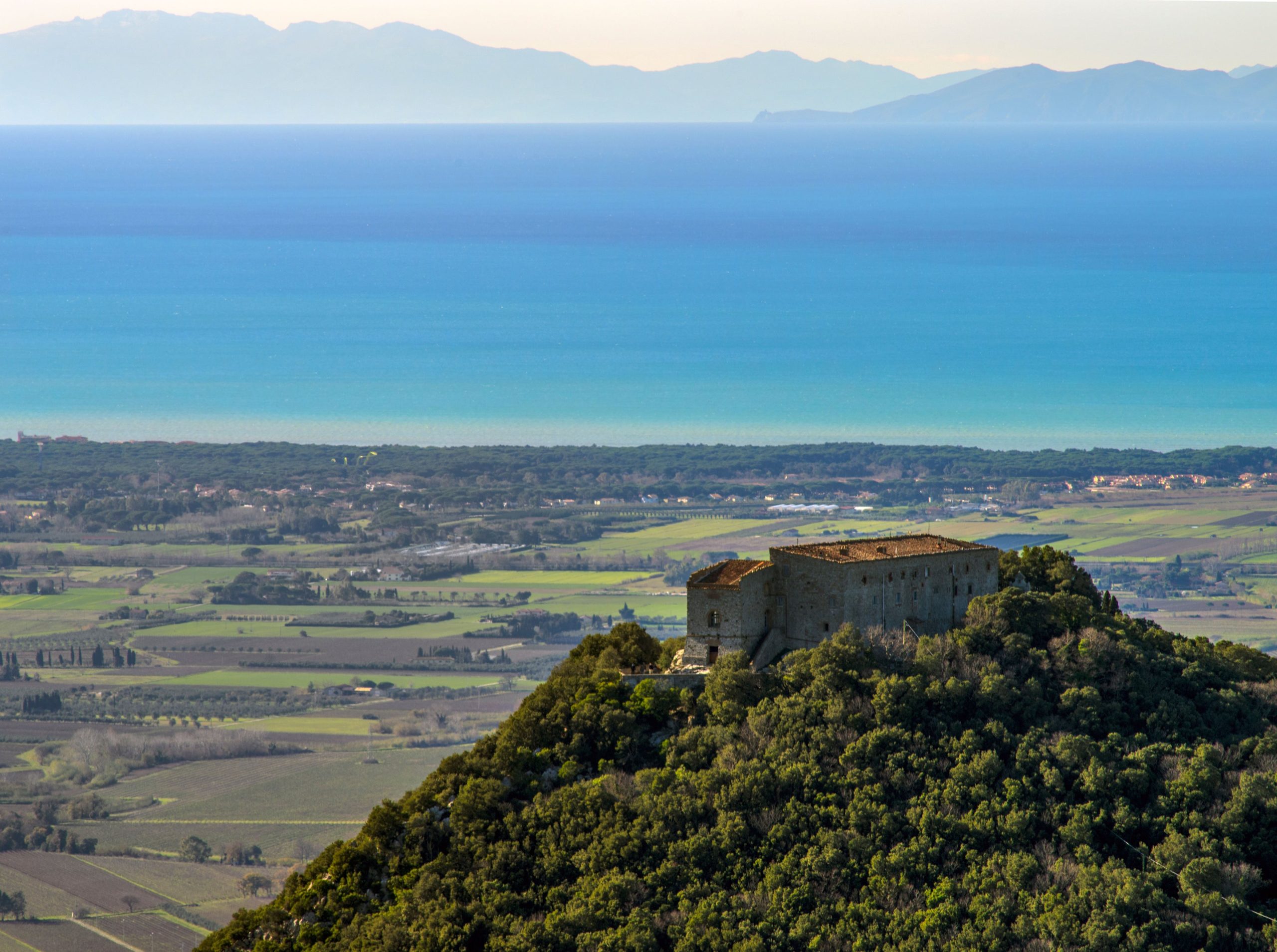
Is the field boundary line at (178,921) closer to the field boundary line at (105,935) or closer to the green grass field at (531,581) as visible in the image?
the field boundary line at (105,935)

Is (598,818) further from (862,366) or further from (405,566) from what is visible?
(862,366)

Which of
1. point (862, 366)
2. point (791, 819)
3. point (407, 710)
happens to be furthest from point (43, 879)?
point (862, 366)

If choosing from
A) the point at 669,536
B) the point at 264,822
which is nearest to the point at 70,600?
the point at 669,536

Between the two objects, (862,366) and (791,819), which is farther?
(862,366)

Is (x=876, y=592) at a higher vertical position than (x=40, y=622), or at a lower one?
higher

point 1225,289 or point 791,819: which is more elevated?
point 1225,289

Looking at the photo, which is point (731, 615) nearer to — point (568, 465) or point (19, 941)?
point (19, 941)

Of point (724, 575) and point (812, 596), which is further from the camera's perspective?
point (724, 575)

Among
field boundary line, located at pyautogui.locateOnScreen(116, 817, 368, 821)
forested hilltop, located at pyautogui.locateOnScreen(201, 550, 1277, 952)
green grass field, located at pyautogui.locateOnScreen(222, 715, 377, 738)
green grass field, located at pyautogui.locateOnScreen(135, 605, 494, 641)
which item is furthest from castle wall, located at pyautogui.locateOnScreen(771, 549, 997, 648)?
green grass field, located at pyautogui.locateOnScreen(135, 605, 494, 641)
